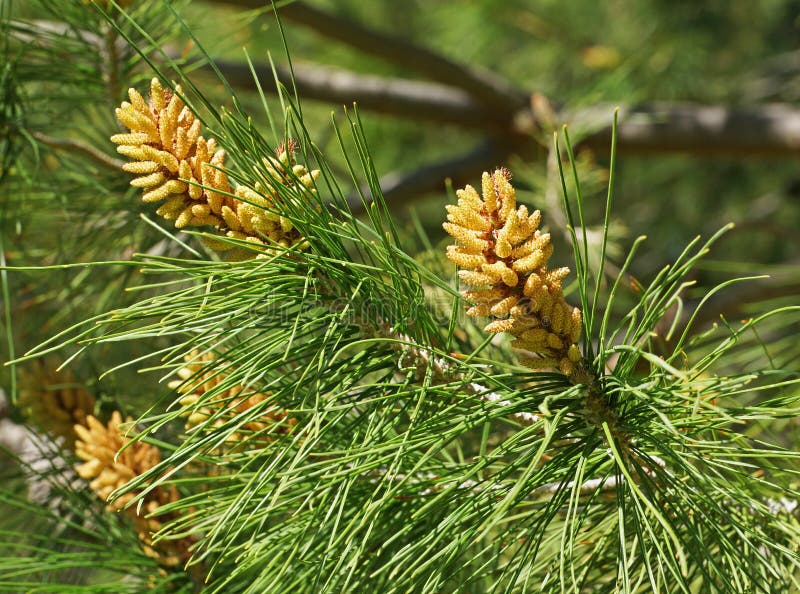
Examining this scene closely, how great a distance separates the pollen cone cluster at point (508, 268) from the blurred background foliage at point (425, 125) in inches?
11.4

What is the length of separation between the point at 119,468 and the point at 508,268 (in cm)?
45

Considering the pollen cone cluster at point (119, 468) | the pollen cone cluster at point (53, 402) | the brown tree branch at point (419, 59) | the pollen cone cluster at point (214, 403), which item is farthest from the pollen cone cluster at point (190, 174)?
the brown tree branch at point (419, 59)

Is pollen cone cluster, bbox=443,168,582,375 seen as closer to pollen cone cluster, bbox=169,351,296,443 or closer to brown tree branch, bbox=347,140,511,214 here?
pollen cone cluster, bbox=169,351,296,443

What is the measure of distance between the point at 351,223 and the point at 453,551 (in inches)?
8.6

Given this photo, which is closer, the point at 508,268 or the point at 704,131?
the point at 508,268

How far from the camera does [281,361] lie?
47 cm

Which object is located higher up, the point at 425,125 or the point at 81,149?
the point at 81,149

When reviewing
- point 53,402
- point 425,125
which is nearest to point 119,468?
point 53,402

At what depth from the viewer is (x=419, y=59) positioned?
1826mm

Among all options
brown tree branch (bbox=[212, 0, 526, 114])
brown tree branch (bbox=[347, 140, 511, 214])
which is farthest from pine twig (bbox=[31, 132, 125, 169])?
brown tree branch (bbox=[212, 0, 526, 114])

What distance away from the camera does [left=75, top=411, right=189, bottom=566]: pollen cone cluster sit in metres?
A: 0.72

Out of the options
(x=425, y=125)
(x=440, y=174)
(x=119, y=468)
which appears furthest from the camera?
(x=425, y=125)

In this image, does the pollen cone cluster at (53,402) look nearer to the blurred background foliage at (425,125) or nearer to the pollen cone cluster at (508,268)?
the blurred background foliage at (425,125)

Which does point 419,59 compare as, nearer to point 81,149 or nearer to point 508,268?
point 81,149
